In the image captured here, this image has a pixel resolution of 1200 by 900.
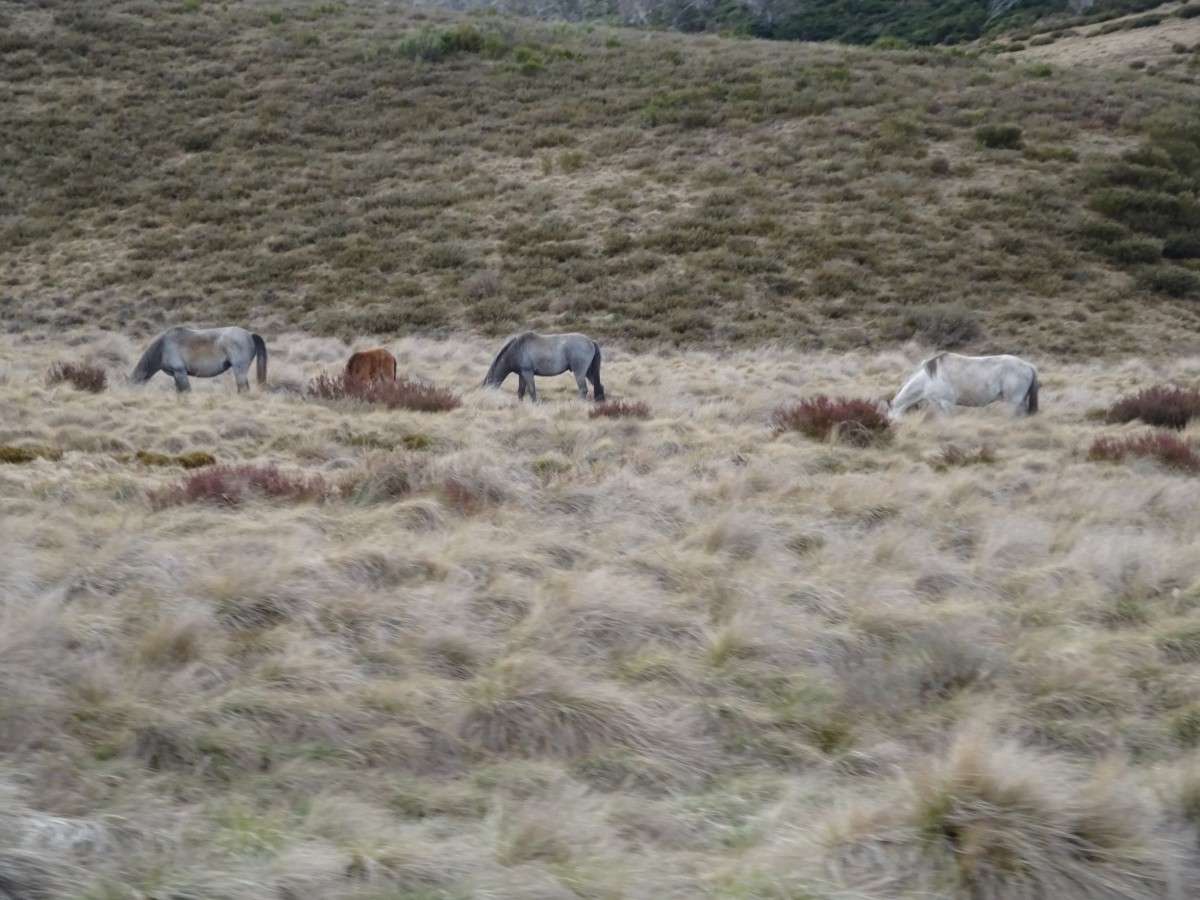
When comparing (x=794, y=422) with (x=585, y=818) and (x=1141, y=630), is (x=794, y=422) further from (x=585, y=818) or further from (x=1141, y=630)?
(x=585, y=818)

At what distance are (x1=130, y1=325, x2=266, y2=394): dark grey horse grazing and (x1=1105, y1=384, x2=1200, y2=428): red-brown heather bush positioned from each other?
11.9 meters

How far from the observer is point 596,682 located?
4652 millimetres

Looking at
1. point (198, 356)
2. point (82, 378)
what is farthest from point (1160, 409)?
point (82, 378)

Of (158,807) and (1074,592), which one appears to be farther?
(1074,592)

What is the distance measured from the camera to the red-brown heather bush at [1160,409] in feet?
39.9

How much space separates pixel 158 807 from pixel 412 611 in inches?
75.4

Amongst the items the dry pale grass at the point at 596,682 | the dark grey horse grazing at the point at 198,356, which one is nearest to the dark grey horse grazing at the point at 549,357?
the dark grey horse grazing at the point at 198,356

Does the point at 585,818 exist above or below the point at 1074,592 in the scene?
above

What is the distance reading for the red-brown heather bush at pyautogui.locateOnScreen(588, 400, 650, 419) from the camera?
1236 cm

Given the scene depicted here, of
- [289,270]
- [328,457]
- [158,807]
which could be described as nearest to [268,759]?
[158,807]

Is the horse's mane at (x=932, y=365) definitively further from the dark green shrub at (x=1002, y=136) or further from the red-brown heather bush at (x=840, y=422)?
the dark green shrub at (x=1002, y=136)

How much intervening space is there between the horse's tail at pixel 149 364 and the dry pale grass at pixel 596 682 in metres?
5.76

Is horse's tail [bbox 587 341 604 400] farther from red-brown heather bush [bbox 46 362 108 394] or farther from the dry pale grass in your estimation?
red-brown heather bush [bbox 46 362 108 394]

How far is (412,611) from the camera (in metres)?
5.33
